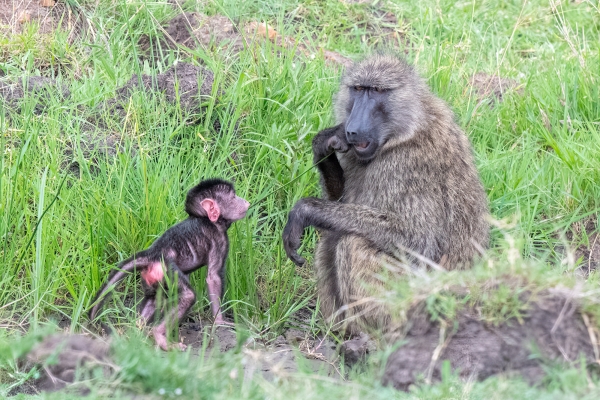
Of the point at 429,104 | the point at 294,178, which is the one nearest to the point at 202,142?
the point at 294,178

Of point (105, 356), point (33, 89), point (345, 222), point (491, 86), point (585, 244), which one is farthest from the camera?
point (491, 86)

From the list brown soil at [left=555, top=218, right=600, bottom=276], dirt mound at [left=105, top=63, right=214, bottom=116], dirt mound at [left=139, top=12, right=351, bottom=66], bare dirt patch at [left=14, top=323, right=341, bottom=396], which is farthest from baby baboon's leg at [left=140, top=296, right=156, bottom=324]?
dirt mound at [left=139, top=12, right=351, bottom=66]

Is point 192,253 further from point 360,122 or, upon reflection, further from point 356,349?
point 360,122

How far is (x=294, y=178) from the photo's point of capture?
4.47 meters

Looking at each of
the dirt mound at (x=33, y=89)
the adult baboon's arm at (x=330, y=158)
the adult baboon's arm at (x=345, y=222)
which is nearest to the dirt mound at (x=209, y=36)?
the dirt mound at (x=33, y=89)

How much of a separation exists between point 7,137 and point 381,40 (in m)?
2.91

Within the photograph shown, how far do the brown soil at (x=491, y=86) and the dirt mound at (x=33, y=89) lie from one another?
2501mm

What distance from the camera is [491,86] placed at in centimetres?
582

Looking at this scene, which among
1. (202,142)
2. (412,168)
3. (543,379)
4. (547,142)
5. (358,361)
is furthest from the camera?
(547,142)

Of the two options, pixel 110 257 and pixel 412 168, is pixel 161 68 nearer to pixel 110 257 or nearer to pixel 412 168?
pixel 110 257

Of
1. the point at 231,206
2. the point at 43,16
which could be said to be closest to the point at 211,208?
the point at 231,206

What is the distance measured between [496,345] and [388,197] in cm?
124

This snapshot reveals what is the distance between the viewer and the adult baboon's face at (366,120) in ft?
12.7

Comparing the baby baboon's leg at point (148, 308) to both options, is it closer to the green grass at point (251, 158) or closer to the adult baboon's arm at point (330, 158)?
the green grass at point (251, 158)
